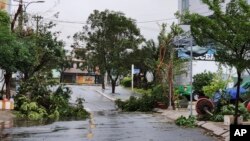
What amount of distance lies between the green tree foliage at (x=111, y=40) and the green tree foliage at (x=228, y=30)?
156 ft

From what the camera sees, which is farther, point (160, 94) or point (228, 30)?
point (160, 94)

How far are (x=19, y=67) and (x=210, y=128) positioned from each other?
15822mm

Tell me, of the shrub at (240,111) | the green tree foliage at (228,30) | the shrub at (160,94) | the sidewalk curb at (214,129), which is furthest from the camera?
the shrub at (160,94)

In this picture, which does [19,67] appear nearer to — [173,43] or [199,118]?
[173,43]

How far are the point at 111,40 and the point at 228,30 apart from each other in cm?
4965

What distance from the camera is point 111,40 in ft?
215

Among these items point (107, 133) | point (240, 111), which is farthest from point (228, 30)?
point (240, 111)

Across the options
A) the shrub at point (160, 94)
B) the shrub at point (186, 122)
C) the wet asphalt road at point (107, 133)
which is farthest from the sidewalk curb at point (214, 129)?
the shrub at point (160, 94)

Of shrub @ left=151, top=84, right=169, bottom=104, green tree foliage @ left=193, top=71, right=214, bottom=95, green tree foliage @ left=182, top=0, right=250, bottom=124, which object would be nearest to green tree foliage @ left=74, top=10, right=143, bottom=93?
green tree foliage @ left=193, top=71, right=214, bottom=95

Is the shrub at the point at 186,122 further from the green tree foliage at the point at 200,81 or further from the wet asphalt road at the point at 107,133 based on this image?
the green tree foliage at the point at 200,81

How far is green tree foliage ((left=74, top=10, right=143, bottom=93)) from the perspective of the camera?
65.1m

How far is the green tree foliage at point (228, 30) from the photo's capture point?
1562cm

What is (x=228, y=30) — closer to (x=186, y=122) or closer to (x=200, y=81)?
(x=186, y=122)

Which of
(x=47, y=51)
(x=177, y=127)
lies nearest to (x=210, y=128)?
(x=177, y=127)
